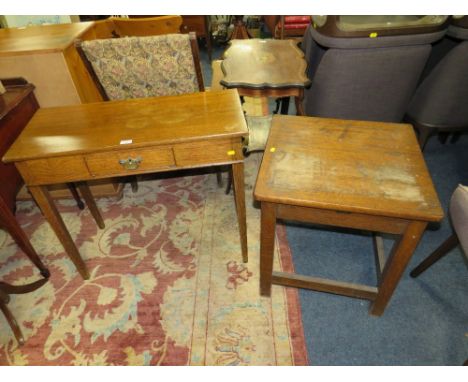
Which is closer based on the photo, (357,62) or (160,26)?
(357,62)

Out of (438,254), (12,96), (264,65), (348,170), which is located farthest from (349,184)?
(12,96)

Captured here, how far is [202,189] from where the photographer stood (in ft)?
7.75

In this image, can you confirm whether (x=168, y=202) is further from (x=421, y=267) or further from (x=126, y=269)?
(x=421, y=267)

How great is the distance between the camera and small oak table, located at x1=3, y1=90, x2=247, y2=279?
1258 mm

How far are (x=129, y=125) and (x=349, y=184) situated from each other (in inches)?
38.8

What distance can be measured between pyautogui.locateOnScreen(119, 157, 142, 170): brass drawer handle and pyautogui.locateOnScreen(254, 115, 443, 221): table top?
1.75 feet

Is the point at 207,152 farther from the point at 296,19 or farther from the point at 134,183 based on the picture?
the point at 296,19

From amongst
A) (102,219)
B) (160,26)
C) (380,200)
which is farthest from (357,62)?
(102,219)

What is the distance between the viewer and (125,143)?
1.25 metres

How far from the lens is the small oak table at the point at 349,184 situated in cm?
109

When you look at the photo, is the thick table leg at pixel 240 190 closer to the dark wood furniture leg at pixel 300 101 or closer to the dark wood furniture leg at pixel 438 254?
the dark wood furniture leg at pixel 300 101

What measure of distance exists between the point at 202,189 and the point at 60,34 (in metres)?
1.35

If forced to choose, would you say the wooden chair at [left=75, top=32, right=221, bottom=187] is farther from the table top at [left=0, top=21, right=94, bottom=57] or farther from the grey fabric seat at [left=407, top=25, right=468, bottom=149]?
the grey fabric seat at [left=407, top=25, right=468, bottom=149]

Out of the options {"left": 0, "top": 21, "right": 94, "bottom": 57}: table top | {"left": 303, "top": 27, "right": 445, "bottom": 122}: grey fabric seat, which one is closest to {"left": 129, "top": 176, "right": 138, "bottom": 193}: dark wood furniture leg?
{"left": 0, "top": 21, "right": 94, "bottom": 57}: table top
